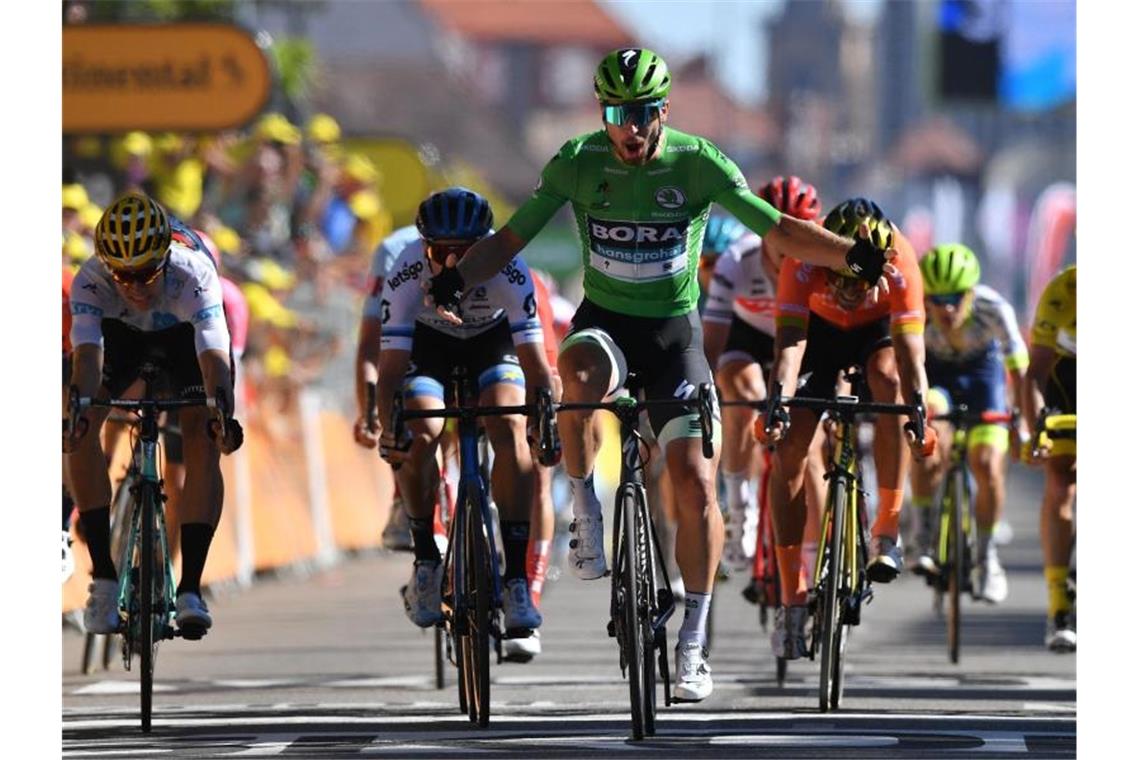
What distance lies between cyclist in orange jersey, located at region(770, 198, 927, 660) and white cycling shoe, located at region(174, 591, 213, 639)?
2401mm

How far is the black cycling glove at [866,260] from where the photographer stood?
10664mm

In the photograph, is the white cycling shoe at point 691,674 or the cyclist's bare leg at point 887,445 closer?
the white cycling shoe at point 691,674

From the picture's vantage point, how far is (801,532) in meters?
12.9

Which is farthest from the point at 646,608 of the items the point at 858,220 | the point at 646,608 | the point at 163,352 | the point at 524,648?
the point at 163,352

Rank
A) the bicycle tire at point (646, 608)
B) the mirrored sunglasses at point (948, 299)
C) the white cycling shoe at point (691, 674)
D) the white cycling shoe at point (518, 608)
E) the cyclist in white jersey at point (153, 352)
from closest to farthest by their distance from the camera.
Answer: the bicycle tire at point (646, 608), the white cycling shoe at point (691, 674), the cyclist in white jersey at point (153, 352), the white cycling shoe at point (518, 608), the mirrored sunglasses at point (948, 299)

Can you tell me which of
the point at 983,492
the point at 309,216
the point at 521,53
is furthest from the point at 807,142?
the point at 983,492

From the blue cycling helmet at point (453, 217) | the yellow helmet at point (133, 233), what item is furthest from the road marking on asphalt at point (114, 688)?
the blue cycling helmet at point (453, 217)

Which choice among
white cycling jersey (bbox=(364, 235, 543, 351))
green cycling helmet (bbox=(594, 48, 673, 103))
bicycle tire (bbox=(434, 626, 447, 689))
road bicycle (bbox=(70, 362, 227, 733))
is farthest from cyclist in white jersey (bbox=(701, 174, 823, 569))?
road bicycle (bbox=(70, 362, 227, 733))

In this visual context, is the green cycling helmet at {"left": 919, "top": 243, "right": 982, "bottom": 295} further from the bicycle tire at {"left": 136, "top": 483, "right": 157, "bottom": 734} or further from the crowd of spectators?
Answer: the crowd of spectators

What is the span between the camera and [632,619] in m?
10.5

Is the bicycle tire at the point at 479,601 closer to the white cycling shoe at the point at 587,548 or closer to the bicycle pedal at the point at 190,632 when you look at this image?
the white cycling shoe at the point at 587,548

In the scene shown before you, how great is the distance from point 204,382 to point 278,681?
2.91m

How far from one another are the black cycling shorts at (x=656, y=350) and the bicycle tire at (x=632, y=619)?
0.55 meters
